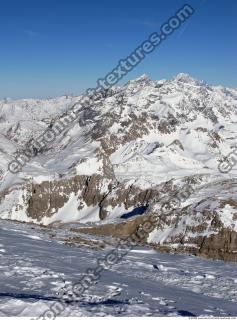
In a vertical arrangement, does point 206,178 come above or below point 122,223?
above

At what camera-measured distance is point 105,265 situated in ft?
76.6

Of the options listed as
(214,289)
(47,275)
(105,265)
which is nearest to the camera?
(47,275)

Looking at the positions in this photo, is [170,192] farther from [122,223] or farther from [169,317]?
[169,317]

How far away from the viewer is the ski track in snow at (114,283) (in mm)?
13877

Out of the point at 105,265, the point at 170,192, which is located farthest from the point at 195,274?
the point at 170,192

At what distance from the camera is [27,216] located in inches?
7589

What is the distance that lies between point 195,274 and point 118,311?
1070cm

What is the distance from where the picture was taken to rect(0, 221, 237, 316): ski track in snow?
13.9 m

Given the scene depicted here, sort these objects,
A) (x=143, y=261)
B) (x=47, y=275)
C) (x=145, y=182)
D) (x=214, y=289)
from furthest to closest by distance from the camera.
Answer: (x=145, y=182), (x=143, y=261), (x=214, y=289), (x=47, y=275)

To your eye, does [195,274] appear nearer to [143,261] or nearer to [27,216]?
[143,261]

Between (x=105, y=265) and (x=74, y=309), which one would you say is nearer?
(x=74, y=309)

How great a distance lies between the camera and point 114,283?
18531mm

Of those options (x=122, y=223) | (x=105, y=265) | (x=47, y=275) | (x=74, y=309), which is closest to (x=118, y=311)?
(x=74, y=309)

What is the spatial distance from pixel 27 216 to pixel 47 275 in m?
180
